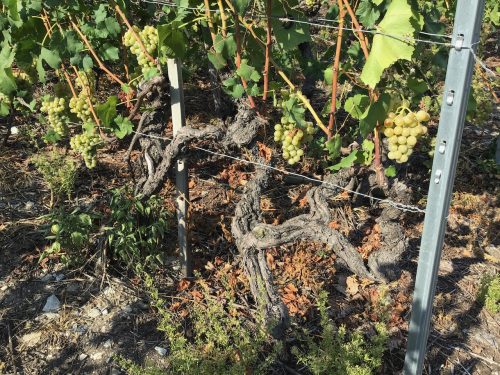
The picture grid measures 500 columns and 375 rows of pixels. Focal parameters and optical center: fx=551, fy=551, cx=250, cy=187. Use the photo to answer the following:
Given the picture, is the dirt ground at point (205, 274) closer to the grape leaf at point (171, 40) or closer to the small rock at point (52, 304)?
the small rock at point (52, 304)

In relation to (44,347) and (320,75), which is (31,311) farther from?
(320,75)

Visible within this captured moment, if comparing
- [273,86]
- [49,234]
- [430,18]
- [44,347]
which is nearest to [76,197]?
[49,234]

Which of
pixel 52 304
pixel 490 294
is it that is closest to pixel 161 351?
pixel 52 304

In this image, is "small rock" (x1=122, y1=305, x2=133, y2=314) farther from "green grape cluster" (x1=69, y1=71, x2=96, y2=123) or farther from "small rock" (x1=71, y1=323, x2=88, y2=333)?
"green grape cluster" (x1=69, y1=71, x2=96, y2=123)

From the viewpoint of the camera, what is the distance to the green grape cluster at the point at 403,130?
197 centimetres

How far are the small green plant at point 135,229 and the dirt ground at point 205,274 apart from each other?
135 millimetres

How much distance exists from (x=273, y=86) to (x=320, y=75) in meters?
0.68

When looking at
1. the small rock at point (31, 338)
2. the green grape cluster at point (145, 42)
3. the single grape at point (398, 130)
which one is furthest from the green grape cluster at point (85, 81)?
the single grape at point (398, 130)

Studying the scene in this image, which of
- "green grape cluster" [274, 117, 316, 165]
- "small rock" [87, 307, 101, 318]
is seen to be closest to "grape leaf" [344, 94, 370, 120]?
"green grape cluster" [274, 117, 316, 165]

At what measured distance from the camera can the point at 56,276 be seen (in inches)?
119

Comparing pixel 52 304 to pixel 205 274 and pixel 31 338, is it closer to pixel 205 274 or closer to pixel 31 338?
pixel 31 338

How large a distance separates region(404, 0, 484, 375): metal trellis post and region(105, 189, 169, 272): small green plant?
1456mm

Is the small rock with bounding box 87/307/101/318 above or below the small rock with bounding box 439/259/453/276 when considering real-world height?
below

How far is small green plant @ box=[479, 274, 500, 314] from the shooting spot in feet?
9.17
